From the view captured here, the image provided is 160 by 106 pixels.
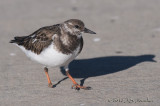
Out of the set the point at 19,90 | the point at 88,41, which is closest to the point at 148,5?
the point at 88,41

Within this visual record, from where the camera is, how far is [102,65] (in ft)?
24.7

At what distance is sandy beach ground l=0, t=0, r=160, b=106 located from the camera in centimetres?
591

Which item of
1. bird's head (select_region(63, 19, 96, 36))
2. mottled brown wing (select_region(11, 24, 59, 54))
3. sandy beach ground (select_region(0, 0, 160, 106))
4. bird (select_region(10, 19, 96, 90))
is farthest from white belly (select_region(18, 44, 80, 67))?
sandy beach ground (select_region(0, 0, 160, 106))

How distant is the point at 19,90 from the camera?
6297mm

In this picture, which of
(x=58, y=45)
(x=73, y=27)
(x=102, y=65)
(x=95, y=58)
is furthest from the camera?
(x=95, y=58)

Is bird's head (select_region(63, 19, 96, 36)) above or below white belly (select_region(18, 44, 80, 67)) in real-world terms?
above

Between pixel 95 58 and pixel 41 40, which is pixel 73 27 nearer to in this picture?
pixel 41 40

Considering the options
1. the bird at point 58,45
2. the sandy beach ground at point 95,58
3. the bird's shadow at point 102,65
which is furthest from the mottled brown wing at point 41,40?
the bird's shadow at point 102,65

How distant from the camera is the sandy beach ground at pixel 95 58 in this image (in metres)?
5.91

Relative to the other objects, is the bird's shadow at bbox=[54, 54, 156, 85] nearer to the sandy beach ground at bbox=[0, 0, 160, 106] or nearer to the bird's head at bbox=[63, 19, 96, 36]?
the sandy beach ground at bbox=[0, 0, 160, 106]

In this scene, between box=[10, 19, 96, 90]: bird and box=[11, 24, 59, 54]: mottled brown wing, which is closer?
box=[10, 19, 96, 90]: bird

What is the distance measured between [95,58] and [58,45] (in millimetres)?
2163

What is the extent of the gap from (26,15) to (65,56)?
5410mm

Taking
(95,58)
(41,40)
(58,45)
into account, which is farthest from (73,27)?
(95,58)
